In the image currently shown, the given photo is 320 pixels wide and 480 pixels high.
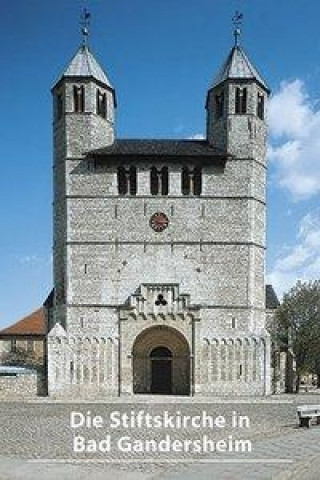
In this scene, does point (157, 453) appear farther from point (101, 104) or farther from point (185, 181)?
point (101, 104)

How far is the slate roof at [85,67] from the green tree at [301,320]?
18.6 metres

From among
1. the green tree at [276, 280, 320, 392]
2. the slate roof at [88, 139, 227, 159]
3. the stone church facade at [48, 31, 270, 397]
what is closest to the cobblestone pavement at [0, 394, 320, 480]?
the stone church facade at [48, 31, 270, 397]

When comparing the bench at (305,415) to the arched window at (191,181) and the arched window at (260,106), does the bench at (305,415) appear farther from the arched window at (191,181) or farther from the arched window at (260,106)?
the arched window at (260,106)

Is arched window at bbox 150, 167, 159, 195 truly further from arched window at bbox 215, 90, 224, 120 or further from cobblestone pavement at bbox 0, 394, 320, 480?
cobblestone pavement at bbox 0, 394, 320, 480

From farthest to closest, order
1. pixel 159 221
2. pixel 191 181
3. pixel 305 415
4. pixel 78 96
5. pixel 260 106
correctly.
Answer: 1. pixel 260 106
2. pixel 78 96
3. pixel 191 181
4. pixel 159 221
5. pixel 305 415

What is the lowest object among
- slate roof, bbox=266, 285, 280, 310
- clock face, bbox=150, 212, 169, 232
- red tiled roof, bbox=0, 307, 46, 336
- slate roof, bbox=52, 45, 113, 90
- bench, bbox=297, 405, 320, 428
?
red tiled roof, bbox=0, 307, 46, 336

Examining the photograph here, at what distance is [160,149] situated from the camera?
37344 mm

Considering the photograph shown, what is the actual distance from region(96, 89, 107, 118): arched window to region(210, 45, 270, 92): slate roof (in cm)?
655

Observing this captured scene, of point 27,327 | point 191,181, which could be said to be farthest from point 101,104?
point 27,327

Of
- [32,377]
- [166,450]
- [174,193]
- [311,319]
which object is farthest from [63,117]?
[166,450]

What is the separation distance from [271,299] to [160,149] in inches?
891

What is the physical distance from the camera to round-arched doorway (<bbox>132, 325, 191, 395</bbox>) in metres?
35.9

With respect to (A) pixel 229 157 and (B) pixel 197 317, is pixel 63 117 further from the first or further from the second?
(B) pixel 197 317

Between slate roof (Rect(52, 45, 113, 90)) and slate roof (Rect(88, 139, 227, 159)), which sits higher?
slate roof (Rect(52, 45, 113, 90))
